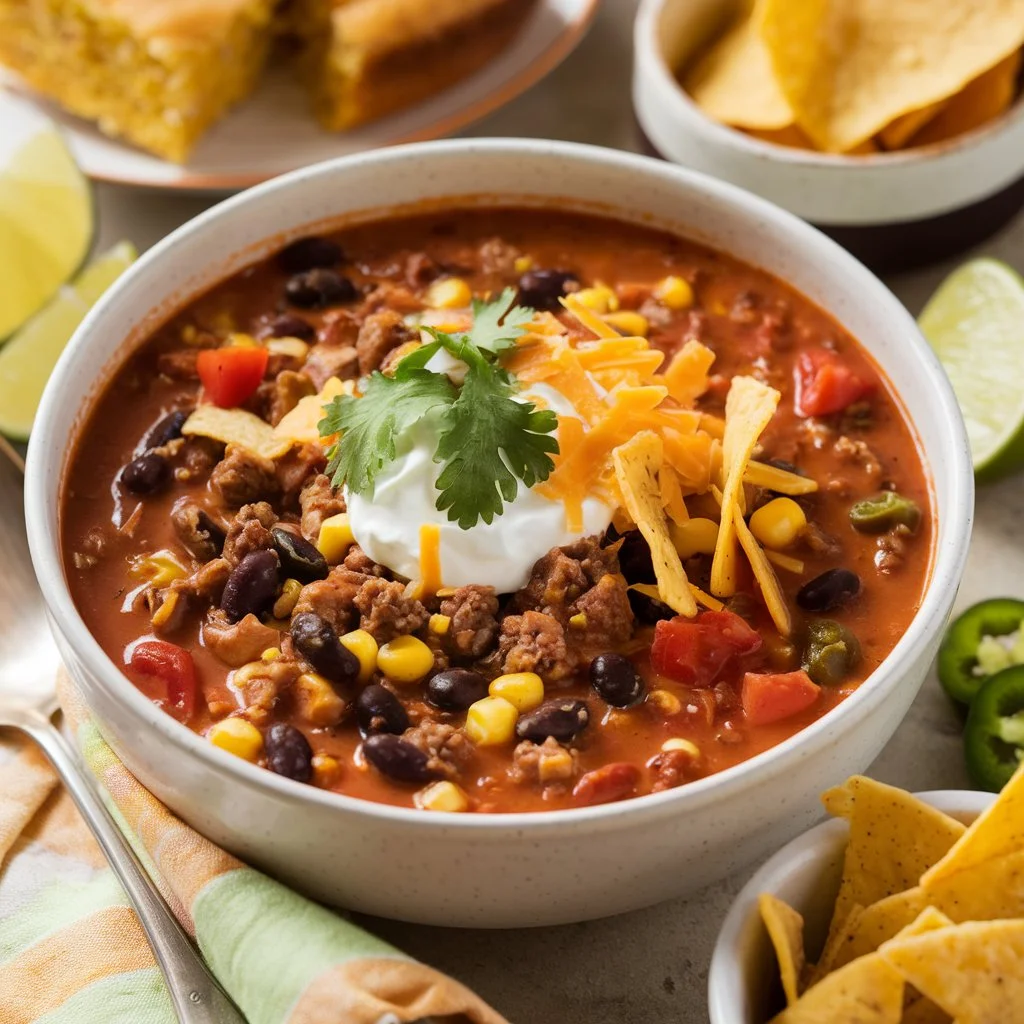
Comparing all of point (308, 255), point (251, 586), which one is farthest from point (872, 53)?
A: point (251, 586)

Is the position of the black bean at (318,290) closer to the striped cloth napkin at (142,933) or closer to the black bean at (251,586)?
the black bean at (251,586)

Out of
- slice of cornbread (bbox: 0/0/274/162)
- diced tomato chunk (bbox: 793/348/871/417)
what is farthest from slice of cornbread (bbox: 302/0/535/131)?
diced tomato chunk (bbox: 793/348/871/417)

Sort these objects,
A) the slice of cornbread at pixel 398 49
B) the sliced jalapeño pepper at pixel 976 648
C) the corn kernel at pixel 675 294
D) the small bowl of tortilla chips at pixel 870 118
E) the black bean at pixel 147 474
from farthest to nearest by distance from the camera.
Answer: the slice of cornbread at pixel 398 49 < the small bowl of tortilla chips at pixel 870 118 < the corn kernel at pixel 675 294 < the sliced jalapeño pepper at pixel 976 648 < the black bean at pixel 147 474

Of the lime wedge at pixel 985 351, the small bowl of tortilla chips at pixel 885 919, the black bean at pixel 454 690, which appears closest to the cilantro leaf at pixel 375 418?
the black bean at pixel 454 690

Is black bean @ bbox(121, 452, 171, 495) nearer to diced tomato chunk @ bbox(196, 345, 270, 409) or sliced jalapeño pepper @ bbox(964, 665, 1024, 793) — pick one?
diced tomato chunk @ bbox(196, 345, 270, 409)

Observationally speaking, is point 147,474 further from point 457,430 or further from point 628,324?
point 628,324

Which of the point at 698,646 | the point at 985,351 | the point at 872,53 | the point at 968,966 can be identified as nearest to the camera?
the point at 968,966
